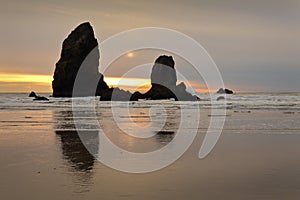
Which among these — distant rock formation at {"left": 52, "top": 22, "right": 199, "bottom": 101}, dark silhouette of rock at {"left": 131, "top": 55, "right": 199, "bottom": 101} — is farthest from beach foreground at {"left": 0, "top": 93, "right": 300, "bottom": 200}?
distant rock formation at {"left": 52, "top": 22, "right": 199, "bottom": 101}

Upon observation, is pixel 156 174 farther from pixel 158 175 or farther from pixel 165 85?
pixel 165 85

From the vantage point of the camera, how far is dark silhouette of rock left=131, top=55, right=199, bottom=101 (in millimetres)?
68625

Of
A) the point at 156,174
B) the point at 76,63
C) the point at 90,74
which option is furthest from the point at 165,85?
the point at 156,174

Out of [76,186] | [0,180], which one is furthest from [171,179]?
[0,180]

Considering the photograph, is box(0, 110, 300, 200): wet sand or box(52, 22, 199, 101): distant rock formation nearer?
box(0, 110, 300, 200): wet sand

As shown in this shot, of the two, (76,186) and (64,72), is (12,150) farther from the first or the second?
(64,72)

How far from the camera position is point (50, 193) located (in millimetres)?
6539

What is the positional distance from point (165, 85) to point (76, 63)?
23.2 m

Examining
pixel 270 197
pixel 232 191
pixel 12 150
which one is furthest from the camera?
pixel 12 150

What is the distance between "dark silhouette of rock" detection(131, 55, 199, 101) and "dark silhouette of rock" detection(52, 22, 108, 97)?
439 inches

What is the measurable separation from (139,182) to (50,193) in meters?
1.74

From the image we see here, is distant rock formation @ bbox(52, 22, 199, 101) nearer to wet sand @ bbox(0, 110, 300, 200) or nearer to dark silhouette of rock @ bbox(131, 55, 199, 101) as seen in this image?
dark silhouette of rock @ bbox(131, 55, 199, 101)

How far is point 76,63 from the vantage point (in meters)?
86.8

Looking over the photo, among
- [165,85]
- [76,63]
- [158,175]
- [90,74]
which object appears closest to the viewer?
[158,175]
